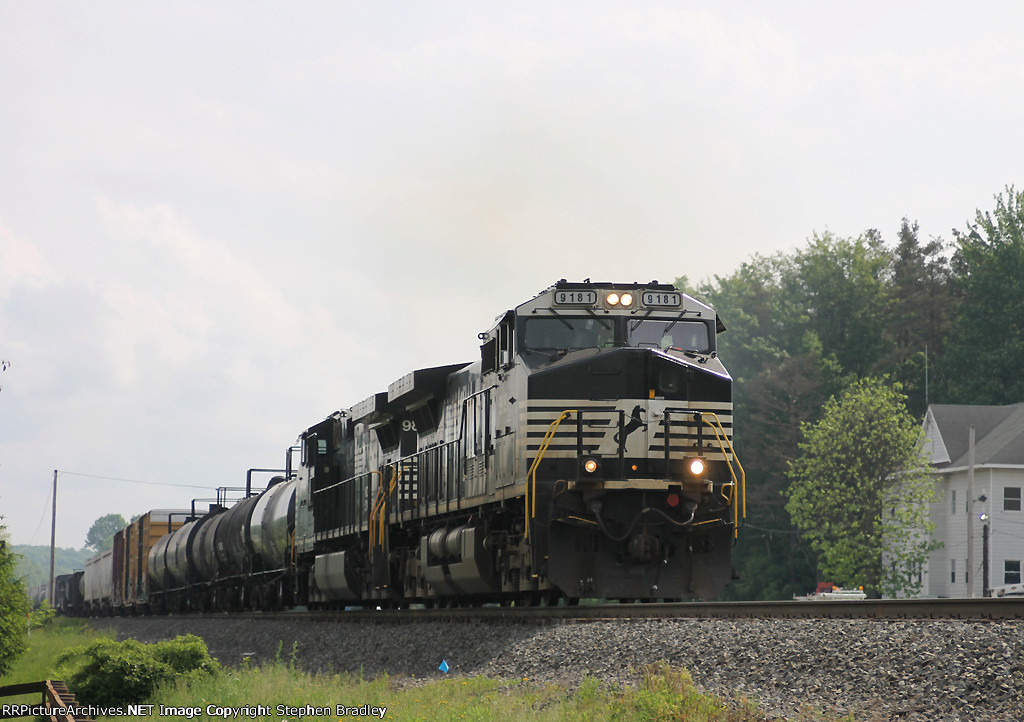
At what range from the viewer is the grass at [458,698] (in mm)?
9234

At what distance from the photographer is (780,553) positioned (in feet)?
218

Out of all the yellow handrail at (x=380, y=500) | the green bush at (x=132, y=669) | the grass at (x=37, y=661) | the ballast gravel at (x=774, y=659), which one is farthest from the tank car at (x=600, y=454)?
the grass at (x=37, y=661)

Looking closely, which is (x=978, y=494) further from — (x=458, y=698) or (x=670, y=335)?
(x=458, y=698)

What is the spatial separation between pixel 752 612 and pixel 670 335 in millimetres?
4747

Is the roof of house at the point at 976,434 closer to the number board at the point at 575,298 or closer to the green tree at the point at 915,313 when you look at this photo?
the green tree at the point at 915,313

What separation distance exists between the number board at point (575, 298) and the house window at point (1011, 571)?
1559 inches

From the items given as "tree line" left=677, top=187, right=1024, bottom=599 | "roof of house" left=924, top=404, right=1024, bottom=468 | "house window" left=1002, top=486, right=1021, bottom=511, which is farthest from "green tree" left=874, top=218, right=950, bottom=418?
"house window" left=1002, top=486, right=1021, bottom=511

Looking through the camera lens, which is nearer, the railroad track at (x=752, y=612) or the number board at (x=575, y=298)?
the railroad track at (x=752, y=612)

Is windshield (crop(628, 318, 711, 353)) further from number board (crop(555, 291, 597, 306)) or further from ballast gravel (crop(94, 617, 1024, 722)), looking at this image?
ballast gravel (crop(94, 617, 1024, 722))

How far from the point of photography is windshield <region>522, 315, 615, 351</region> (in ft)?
54.3

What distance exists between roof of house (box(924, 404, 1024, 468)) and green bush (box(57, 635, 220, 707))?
41.2m

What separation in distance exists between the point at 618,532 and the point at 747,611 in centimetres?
306

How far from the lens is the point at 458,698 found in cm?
1155

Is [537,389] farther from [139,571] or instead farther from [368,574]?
[139,571]
